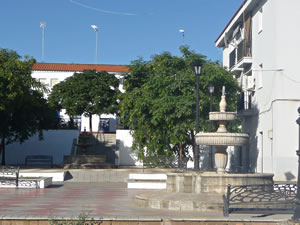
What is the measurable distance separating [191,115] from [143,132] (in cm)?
307

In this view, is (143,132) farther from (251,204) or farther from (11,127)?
(251,204)

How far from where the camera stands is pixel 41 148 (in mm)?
36438

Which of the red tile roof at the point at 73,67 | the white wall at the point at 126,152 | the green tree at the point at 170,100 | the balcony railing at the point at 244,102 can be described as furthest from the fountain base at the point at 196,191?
the red tile roof at the point at 73,67

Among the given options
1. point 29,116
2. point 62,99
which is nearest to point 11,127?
point 29,116

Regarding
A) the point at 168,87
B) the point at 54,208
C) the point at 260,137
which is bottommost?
the point at 54,208

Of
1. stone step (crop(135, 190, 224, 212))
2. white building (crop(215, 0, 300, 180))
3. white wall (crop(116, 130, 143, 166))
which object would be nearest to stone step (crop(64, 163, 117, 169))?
white wall (crop(116, 130, 143, 166))

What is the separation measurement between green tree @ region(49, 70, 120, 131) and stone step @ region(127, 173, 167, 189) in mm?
15980

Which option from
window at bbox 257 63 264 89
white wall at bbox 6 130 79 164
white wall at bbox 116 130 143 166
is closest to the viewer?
window at bbox 257 63 264 89

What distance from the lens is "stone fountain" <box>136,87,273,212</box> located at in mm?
11852

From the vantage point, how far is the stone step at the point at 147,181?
2000 centimetres

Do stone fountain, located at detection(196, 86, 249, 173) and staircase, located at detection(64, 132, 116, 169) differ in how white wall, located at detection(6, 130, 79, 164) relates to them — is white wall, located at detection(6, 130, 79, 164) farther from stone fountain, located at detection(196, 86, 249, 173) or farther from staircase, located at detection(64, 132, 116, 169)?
stone fountain, located at detection(196, 86, 249, 173)

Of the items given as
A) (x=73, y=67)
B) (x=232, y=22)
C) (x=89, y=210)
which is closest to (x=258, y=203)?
(x=89, y=210)

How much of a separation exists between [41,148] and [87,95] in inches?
207

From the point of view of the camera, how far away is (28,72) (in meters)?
25.6
